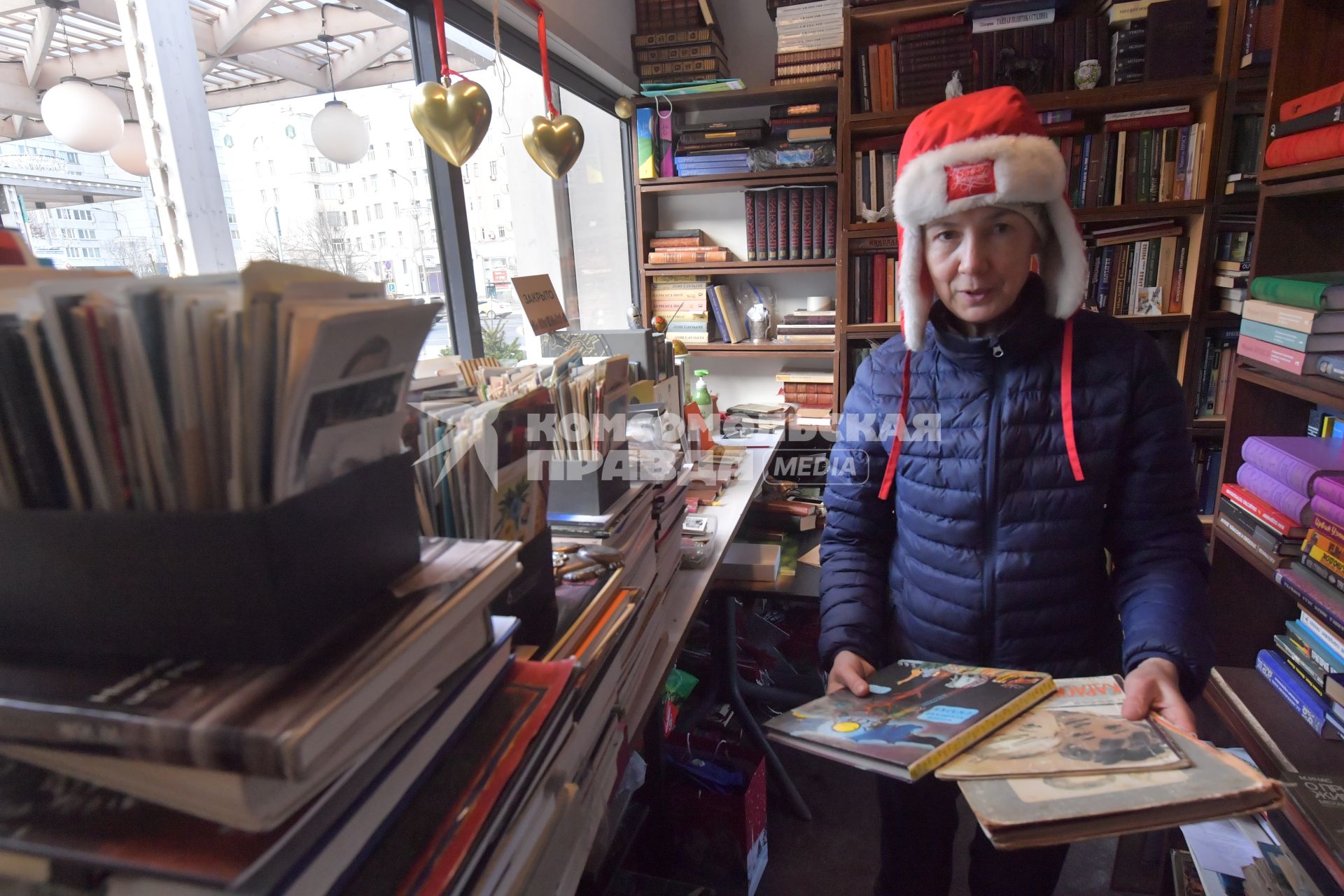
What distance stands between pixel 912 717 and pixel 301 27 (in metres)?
1.82

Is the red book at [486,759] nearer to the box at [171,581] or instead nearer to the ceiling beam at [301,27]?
the box at [171,581]

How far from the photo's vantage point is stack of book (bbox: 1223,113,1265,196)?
223 cm

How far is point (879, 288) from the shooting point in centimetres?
267

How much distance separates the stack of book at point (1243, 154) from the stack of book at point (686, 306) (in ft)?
6.00

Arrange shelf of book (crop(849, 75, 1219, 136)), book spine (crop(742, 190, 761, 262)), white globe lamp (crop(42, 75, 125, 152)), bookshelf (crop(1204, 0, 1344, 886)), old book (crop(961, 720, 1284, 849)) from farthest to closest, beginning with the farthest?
book spine (crop(742, 190, 761, 262)) → shelf of book (crop(849, 75, 1219, 136)) → bookshelf (crop(1204, 0, 1344, 886)) → white globe lamp (crop(42, 75, 125, 152)) → old book (crop(961, 720, 1284, 849))

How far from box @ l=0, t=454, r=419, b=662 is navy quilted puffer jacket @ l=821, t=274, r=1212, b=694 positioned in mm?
915

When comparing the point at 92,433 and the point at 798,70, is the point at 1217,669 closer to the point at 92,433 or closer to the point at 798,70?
the point at 92,433

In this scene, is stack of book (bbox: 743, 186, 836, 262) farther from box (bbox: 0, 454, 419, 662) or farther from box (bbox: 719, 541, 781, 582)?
box (bbox: 0, 454, 419, 662)

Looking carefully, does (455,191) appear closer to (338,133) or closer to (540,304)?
(338,133)

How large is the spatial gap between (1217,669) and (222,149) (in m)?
2.39

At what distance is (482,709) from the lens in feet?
2.13

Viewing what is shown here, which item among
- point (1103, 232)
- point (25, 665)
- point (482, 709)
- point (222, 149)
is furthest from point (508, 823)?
point (1103, 232)

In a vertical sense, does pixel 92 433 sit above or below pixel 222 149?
below

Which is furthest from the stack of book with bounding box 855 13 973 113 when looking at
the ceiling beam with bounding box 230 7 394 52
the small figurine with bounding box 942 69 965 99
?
the ceiling beam with bounding box 230 7 394 52
